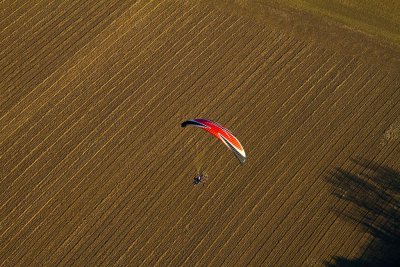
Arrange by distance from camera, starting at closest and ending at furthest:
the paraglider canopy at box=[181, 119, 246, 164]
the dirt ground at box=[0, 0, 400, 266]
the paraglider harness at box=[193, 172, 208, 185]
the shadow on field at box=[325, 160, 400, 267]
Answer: the paraglider canopy at box=[181, 119, 246, 164], the shadow on field at box=[325, 160, 400, 267], the dirt ground at box=[0, 0, 400, 266], the paraglider harness at box=[193, 172, 208, 185]

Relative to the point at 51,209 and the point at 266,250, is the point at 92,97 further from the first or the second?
the point at 266,250

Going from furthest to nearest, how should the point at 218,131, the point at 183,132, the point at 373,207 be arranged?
the point at 183,132 < the point at 373,207 < the point at 218,131

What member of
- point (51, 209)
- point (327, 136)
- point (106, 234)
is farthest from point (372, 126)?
point (51, 209)

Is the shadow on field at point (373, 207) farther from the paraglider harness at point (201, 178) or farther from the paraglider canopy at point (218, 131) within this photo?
the paraglider canopy at point (218, 131)

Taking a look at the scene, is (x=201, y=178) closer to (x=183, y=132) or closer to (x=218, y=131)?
(x=183, y=132)

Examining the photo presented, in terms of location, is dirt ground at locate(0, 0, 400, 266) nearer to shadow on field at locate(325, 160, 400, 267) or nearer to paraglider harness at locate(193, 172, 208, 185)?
shadow on field at locate(325, 160, 400, 267)

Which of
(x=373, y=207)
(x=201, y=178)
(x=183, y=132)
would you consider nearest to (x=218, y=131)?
(x=201, y=178)

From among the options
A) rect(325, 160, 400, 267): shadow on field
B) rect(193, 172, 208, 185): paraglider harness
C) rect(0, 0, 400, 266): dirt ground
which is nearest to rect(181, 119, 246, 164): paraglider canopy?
rect(193, 172, 208, 185): paraglider harness
